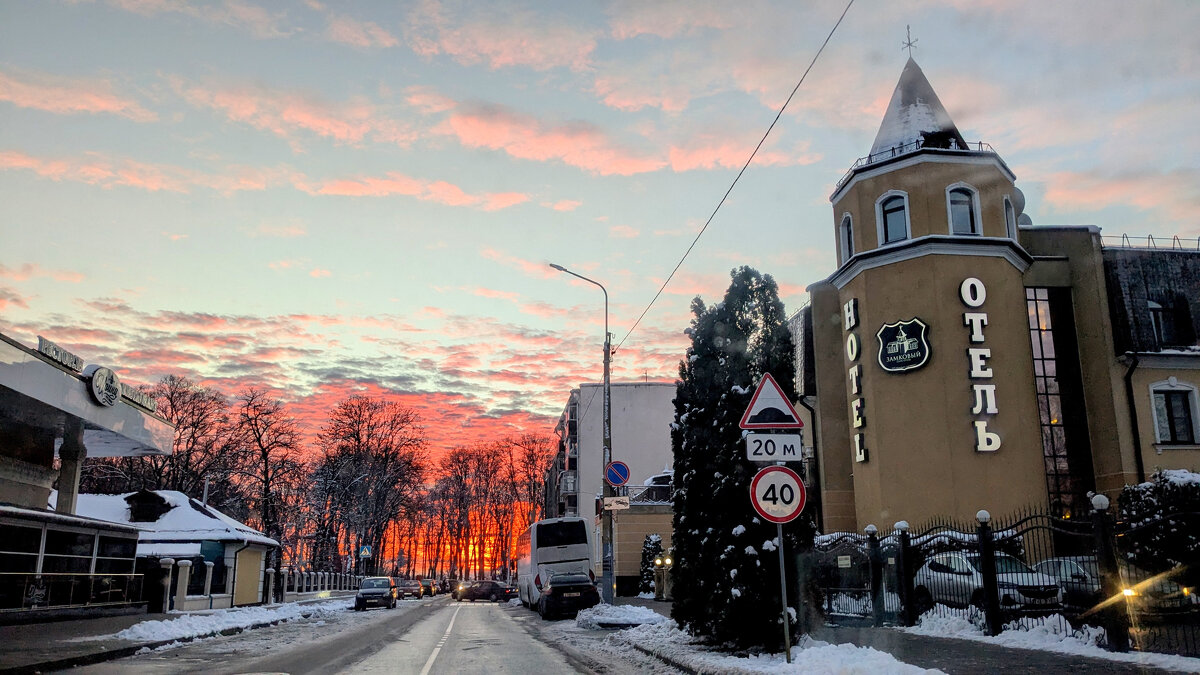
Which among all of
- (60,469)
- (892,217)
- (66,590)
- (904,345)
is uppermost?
(892,217)

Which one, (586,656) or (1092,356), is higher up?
(1092,356)

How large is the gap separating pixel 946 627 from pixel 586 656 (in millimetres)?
6768

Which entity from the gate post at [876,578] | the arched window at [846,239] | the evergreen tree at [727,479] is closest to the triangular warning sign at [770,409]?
the evergreen tree at [727,479]

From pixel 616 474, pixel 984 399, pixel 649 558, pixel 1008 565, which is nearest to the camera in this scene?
pixel 1008 565

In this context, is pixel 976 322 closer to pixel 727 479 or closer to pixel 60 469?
pixel 727 479

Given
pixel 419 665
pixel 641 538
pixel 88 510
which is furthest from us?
pixel 641 538

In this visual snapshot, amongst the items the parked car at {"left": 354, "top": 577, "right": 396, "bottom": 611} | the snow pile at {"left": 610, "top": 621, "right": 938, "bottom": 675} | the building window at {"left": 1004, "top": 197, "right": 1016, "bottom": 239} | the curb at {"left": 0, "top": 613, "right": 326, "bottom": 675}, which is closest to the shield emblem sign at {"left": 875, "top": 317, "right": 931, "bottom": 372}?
the building window at {"left": 1004, "top": 197, "right": 1016, "bottom": 239}

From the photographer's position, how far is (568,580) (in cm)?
2973

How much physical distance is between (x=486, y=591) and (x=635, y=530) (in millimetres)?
19248

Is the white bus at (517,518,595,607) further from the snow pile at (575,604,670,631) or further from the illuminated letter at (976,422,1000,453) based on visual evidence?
the illuminated letter at (976,422,1000,453)

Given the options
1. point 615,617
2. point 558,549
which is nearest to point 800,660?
point 615,617

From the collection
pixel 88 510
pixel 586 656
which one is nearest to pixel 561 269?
pixel 586 656

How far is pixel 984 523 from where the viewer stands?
14.8m

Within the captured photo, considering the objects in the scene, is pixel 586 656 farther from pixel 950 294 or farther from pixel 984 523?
pixel 950 294
